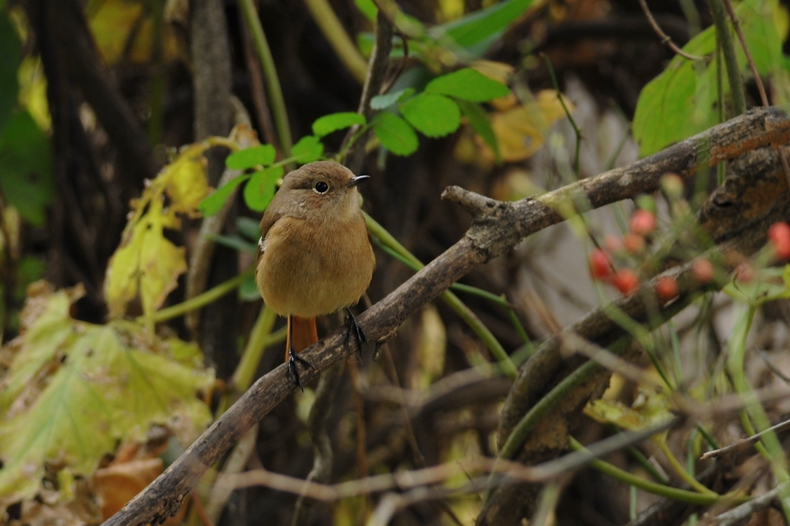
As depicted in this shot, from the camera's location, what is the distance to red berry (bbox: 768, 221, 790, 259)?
169 cm

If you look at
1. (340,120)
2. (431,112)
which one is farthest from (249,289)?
(431,112)

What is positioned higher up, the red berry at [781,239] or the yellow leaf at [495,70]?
the yellow leaf at [495,70]

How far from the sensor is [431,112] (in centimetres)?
192

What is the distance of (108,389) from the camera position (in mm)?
2309

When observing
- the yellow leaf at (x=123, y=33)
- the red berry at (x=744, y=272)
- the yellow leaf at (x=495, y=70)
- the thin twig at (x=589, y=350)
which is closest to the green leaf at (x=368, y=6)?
the yellow leaf at (x=495, y=70)

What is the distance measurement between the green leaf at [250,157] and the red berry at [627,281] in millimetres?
879

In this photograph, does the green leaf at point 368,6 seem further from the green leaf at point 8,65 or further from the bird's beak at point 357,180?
the green leaf at point 8,65

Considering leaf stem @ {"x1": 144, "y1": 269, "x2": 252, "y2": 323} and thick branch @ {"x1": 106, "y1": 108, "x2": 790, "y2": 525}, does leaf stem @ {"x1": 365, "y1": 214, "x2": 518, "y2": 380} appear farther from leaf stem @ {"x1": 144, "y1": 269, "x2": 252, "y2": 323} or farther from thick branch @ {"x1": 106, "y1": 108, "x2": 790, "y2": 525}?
leaf stem @ {"x1": 144, "y1": 269, "x2": 252, "y2": 323}

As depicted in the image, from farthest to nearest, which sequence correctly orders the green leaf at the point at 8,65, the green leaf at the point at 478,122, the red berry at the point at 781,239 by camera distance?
the green leaf at the point at 8,65 < the green leaf at the point at 478,122 < the red berry at the point at 781,239

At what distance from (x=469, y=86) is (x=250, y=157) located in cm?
54

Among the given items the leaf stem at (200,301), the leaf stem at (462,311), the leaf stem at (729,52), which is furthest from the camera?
the leaf stem at (200,301)

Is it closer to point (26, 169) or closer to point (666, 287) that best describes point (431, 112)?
point (666, 287)

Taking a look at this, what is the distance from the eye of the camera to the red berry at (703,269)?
1.74m

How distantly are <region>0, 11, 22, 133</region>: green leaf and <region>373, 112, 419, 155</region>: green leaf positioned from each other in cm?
149
